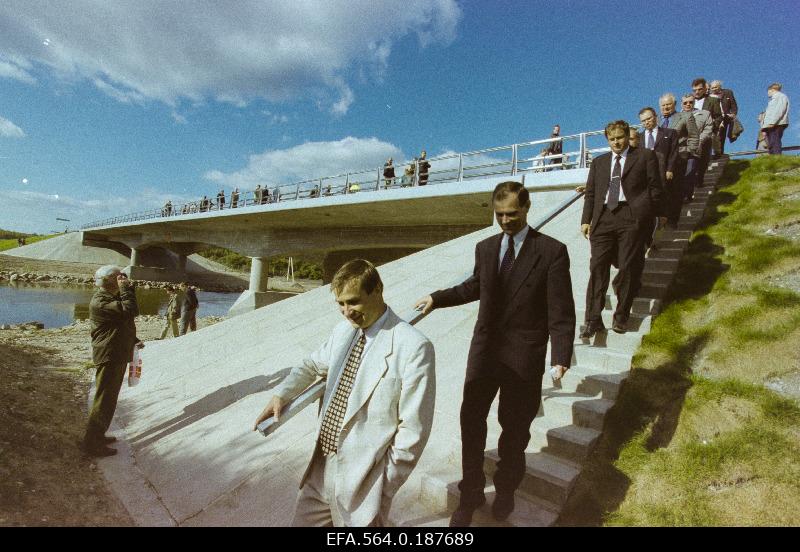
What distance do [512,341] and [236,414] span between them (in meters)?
3.45

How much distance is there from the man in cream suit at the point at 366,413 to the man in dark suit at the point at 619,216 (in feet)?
9.44

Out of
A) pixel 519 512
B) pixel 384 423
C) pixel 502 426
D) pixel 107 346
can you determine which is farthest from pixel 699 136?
pixel 107 346

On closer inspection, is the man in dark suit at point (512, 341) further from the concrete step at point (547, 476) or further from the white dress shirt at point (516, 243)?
the concrete step at point (547, 476)

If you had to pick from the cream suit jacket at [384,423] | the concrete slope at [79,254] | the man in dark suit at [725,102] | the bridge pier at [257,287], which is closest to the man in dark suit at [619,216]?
the cream suit jacket at [384,423]

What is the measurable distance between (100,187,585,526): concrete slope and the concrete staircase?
0.17 m

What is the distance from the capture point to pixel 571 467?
8.84 feet

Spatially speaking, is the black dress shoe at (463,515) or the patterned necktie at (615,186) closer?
the black dress shoe at (463,515)

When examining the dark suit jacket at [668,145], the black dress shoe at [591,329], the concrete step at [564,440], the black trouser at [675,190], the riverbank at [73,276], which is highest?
the dark suit jacket at [668,145]

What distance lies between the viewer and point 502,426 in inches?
92.1

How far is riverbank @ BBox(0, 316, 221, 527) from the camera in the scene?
9.23ft

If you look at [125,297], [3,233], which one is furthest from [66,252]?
[3,233]

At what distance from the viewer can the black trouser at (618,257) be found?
12.6 feet

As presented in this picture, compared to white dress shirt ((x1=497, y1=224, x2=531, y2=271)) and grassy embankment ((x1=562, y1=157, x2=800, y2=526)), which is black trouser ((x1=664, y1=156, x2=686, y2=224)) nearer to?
grassy embankment ((x1=562, y1=157, x2=800, y2=526))

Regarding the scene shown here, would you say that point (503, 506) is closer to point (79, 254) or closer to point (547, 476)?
point (547, 476)
